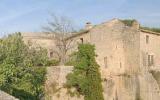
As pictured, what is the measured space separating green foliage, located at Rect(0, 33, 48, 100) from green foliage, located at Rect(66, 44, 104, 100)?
117 inches

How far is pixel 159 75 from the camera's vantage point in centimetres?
5600

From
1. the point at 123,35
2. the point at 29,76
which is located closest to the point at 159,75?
the point at 123,35

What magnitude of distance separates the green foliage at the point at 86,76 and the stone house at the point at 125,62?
5.94 feet

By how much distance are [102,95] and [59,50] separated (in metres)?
16.5

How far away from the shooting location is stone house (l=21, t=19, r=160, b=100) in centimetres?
5459

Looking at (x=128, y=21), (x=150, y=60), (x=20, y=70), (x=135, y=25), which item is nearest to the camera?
(x=20, y=70)

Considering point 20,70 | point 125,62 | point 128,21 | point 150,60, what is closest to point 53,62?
point 125,62

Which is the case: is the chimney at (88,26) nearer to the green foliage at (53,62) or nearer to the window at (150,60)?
the green foliage at (53,62)

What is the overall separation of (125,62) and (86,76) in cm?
588

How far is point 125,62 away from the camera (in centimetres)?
5609

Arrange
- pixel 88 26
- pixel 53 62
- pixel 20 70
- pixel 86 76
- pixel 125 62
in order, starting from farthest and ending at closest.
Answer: pixel 88 26 < pixel 53 62 < pixel 125 62 < pixel 86 76 < pixel 20 70

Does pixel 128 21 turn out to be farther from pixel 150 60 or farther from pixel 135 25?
pixel 150 60

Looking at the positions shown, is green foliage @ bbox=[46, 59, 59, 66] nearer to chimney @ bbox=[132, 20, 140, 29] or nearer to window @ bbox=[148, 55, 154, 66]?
chimney @ bbox=[132, 20, 140, 29]

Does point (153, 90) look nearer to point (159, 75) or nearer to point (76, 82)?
point (159, 75)
